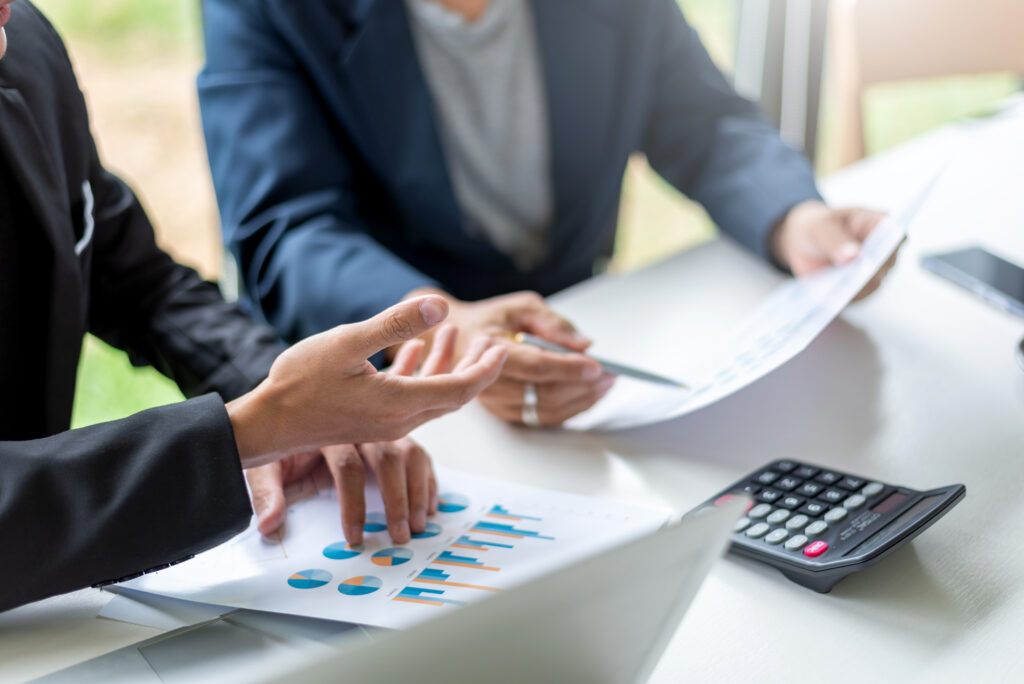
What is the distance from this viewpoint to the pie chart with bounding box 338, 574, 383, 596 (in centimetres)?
54

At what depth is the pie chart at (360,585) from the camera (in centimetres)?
54

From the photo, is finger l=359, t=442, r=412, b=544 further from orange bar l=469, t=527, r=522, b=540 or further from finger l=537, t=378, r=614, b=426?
finger l=537, t=378, r=614, b=426

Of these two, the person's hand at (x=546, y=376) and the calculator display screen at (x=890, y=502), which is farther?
the person's hand at (x=546, y=376)

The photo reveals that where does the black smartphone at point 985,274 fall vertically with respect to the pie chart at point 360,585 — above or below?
above

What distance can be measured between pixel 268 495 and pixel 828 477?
14.4 inches

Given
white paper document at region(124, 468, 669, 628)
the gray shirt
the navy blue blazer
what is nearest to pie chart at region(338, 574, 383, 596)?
white paper document at region(124, 468, 669, 628)

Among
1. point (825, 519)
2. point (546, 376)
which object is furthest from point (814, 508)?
point (546, 376)

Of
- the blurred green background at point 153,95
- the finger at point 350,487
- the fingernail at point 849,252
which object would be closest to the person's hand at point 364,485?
the finger at point 350,487

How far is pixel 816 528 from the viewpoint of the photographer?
1.82 ft

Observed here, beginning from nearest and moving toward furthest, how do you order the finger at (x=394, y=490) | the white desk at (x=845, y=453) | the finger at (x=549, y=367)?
the white desk at (x=845, y=453) < the finger at (x=394, y=490) < the finger at (x=549, y=367)

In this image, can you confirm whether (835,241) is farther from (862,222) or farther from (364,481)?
(364,481)

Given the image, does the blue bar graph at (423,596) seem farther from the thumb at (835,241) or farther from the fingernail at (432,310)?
the thumb at (835,241)

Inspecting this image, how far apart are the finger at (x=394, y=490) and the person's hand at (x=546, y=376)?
0.43 feet

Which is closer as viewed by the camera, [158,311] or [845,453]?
[845,453]
